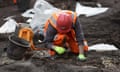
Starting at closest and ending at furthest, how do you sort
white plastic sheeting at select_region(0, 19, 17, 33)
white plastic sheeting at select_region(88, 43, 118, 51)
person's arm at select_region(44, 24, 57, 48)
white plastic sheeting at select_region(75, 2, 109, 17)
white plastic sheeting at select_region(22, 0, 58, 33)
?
person's arm at select_region(44, 24, 57, 48) → white plastic sheeting at select_region(88, 43, 118, 51) → white plastic sheeting at select_region(22, 0, 58, 33) → white plastic sheeting at select_region(0, 19, 17, 33) → white plastic sheeting at select_region(75, 2, 109, 17)

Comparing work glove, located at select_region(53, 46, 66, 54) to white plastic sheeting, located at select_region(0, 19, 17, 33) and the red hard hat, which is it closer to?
the red hard hat

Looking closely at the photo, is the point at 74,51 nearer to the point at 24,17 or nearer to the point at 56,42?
the point at 56,42

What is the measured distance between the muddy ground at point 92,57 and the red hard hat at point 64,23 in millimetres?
506

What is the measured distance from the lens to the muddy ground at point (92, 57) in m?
5.41

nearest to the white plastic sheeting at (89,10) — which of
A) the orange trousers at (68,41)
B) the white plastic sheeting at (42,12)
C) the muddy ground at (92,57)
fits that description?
the white plastic sheeting at (42,12)

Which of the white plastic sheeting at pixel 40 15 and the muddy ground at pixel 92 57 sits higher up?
the white plastic sheeting at pixel 40 15

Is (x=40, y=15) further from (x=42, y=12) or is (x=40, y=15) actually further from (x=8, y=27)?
(x=8, y=27)

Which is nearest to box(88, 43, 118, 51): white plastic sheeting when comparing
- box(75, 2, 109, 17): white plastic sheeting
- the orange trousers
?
the orange trousers

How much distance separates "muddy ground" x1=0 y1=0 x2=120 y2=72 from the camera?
5410 mm

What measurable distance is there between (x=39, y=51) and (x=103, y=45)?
44.1 inches

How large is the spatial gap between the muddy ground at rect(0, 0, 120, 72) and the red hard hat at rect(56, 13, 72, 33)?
51cm

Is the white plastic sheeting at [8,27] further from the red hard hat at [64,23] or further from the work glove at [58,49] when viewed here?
the red hard hat at [64,23]

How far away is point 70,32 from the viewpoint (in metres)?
5.75

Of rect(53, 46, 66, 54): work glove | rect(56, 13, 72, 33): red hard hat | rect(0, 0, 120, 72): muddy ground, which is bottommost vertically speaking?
rect(0, 0, 120, 72): muddy ground
